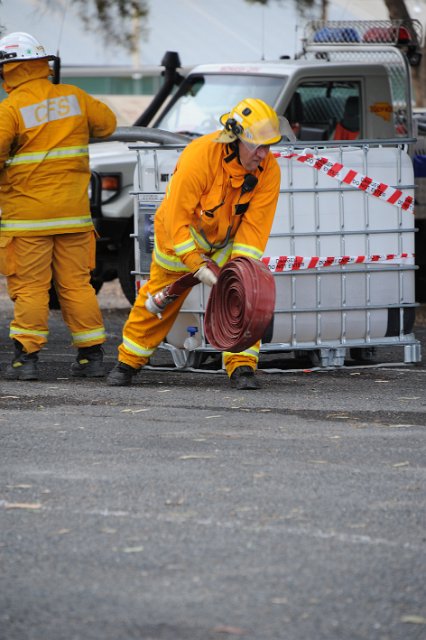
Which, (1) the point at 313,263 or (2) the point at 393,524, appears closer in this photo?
(2) the point at 393,524

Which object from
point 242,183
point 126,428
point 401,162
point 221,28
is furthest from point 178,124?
point 221,28

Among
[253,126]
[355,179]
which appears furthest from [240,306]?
[355,179]

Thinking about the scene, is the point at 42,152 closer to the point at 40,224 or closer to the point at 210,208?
the point at 40,224

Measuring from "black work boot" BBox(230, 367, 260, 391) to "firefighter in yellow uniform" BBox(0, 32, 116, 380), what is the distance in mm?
1002

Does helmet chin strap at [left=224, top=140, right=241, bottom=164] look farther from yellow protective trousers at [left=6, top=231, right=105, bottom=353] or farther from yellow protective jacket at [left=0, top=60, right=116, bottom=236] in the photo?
yellow protective trousers at [left=6, top=231, right=105, bottom=353]

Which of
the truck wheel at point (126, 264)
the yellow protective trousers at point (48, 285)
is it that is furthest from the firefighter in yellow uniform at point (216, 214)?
the truck wheel at point (126, 264)

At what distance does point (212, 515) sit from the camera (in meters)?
5.02

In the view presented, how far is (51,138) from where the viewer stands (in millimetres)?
8297

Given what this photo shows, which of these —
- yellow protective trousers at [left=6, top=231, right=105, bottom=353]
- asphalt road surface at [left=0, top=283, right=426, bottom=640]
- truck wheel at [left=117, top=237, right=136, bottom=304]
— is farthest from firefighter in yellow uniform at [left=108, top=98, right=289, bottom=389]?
truck wheel at [left=117, top=237, right=136, bottom=304]

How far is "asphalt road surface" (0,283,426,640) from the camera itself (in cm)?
405

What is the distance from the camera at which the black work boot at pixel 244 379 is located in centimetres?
791

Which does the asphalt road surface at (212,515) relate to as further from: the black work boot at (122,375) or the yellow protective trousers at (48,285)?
the yellow protective trousers at (48,285)

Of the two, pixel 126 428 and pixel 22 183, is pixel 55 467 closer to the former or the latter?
pixel 126 428

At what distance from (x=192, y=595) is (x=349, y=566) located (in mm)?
546
